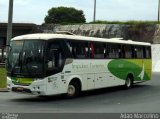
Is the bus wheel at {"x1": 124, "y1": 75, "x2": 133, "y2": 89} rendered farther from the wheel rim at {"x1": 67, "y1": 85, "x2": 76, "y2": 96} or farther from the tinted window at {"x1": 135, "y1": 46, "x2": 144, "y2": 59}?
the wheel rim at {"x1": 67, "y1": 85, "x2": 76, "y2": 96}

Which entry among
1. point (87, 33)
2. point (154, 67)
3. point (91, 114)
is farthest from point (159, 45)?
point (91, 114)

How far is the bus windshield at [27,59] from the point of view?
18.6 metres

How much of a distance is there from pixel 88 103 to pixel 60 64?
2.09 metres

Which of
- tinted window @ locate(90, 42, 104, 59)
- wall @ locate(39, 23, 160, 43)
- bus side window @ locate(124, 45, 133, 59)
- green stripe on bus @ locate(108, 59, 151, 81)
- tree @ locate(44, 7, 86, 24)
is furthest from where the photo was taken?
tree @ locate(44, 7, 86, 24)

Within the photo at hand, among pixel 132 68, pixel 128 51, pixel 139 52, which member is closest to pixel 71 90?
pixel 128 51

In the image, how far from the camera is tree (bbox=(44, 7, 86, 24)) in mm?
113188

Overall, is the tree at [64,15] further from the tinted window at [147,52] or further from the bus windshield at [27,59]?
the bus windshield at [27,59]

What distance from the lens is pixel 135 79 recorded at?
27.1 metres

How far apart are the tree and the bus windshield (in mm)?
93183

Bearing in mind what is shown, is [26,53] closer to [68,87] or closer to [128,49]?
[68,87]

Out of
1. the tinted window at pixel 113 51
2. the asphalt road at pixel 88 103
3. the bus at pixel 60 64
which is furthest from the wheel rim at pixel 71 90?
the tinted window at pixel 113 51

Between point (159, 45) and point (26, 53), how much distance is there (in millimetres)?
42463

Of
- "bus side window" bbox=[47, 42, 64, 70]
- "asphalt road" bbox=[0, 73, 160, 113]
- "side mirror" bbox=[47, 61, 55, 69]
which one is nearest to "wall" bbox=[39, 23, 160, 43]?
"asphalt road" bbox=[0, 73, 160, 113]

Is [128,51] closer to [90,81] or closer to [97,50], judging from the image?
[97,50]
